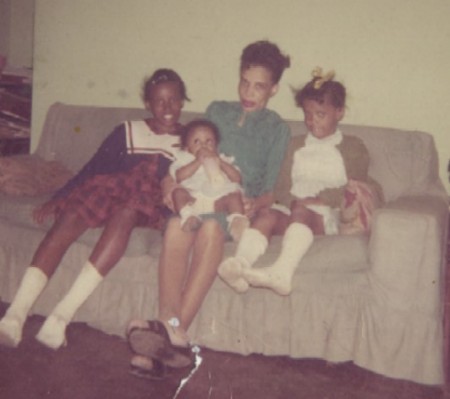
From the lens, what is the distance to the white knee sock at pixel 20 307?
2111mm

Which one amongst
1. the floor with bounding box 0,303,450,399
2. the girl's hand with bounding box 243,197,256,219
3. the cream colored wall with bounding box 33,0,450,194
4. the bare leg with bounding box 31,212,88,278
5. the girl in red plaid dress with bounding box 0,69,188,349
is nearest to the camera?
the floor with bounding box 0,303,450,399

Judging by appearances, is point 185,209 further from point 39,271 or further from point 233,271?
point 39,271

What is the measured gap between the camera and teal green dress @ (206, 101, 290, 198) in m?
2.64

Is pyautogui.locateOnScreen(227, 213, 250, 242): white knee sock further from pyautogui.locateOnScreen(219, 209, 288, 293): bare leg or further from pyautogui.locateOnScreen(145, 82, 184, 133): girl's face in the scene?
pyautogui.locateOnScreen(145, 82, 184, 133): girl's face

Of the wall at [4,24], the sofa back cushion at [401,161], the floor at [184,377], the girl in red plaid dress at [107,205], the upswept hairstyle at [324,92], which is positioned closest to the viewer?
the floor at [184,377]

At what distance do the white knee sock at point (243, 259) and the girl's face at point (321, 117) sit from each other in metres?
0.64

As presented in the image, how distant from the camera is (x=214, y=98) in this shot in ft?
11.0

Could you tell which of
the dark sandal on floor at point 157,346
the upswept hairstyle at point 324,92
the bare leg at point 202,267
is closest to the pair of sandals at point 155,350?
the dark sandal on floor at point 157,346

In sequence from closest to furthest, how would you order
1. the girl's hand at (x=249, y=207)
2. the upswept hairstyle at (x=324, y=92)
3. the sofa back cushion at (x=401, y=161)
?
the girl's hand at (x=249, y=207), the upswept hairstyle at (x=324, y=92), the sofa back cushion at (x=401, y=161)

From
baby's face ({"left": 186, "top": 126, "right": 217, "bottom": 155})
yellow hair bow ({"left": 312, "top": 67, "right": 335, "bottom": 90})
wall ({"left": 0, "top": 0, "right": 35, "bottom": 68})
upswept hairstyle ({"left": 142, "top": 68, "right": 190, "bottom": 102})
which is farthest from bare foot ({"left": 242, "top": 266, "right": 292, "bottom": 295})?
wall ({"left": 0, "top": 0, "right": 35, "bottom": 68})

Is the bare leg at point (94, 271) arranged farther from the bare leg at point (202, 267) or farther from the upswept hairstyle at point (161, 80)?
the upswept hairstyle at point (161, 80)

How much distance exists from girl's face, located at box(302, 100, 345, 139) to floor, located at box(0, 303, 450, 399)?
38.0 inches

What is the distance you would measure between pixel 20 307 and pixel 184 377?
65cm

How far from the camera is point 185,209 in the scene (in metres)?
2.27
